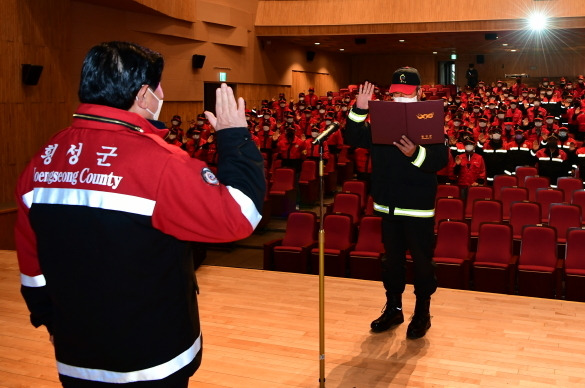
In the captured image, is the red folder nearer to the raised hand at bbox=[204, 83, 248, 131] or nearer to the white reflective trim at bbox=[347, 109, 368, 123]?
the white reflective trim at bbox=[347, 109, 368, 123]

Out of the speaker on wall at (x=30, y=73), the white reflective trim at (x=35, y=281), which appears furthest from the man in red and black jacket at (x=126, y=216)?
the speaker on wall at (x=30, y=73)

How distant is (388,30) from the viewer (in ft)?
Result: 43.5

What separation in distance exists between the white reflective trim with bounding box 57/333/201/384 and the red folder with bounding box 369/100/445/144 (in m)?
1.71

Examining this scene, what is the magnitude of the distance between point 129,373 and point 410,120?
1833 millimetres

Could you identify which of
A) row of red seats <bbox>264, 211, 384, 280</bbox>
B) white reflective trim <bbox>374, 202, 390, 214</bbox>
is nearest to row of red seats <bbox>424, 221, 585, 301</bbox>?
row of red seats <bbox>264, 211, 384, 280</bbox>

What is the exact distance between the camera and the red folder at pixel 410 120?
9.08 feet

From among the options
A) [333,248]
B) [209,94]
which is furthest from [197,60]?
[333,248]

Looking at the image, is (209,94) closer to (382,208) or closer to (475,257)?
(475,257)

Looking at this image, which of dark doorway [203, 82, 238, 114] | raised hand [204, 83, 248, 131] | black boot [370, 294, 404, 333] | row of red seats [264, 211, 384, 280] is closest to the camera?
raised hand [204, 83, 248, 131]

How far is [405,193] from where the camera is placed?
295 cm

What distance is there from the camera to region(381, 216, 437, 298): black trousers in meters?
2.96

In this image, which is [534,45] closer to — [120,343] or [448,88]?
[448,88]

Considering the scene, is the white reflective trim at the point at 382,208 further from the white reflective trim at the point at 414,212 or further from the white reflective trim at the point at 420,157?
the white reflective trim at the point at 420,157

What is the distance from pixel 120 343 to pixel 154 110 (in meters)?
0.50
